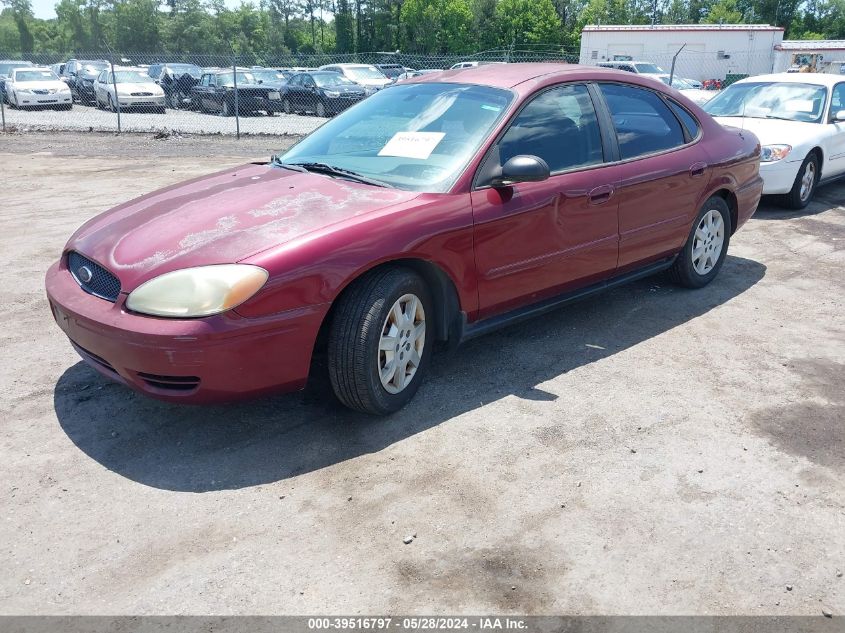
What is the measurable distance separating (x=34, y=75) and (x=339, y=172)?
2506cm

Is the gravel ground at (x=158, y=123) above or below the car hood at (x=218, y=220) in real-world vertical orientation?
below

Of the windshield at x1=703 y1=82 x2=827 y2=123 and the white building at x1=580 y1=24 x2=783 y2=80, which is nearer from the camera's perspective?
the windshield at x1=703 y1=82 x2=827 y2=123

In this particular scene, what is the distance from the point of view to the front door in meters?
4.13

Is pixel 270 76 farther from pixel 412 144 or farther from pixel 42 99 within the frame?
pixel 412 144

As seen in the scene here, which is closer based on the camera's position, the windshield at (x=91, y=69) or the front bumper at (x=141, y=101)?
the front bumper at (x=141, y=101)

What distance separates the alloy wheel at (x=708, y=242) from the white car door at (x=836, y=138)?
4153 millimetres

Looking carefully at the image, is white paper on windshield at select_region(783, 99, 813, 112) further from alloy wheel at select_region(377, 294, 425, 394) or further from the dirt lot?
alloy wheel at select_region(377, 294, 425, 394)

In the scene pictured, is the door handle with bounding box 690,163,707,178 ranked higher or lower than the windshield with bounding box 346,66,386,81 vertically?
lower

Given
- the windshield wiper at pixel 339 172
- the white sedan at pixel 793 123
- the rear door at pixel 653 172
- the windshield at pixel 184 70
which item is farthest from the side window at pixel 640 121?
the windshield at pixel 184 70

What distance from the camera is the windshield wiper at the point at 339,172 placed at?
408cm

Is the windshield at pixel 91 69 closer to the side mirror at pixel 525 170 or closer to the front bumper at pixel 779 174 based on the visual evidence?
the front bumper at pixel 779 174

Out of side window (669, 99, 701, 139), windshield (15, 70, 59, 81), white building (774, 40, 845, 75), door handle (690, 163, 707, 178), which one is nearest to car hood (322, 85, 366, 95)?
windshield (15, 70, 59, 81)

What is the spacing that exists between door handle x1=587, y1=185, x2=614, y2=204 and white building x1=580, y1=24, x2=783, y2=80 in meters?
39.9

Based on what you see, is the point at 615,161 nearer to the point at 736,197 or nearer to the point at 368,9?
the point at 736,197
